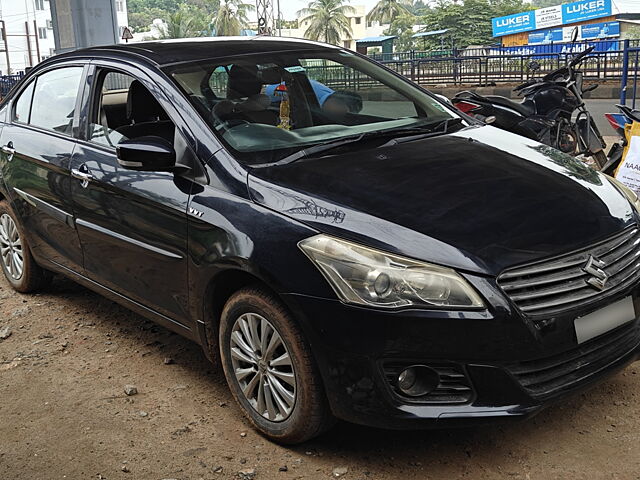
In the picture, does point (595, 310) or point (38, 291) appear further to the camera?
point (38, 291)

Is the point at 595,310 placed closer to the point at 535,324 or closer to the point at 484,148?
the point at 535,324

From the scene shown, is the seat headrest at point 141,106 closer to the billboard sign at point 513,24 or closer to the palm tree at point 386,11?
the billboard sign at point 513,24

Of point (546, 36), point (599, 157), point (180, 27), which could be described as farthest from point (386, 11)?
point (599, 157)

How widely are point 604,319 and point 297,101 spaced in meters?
1.94

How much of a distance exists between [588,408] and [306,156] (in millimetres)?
1666

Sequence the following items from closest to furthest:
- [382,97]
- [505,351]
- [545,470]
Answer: [505,351], [545,470], [382,97]

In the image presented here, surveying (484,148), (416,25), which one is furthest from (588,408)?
(416,25)

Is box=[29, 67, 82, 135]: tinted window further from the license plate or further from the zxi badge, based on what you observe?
the license plate

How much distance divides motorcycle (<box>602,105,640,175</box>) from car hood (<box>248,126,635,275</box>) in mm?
2512

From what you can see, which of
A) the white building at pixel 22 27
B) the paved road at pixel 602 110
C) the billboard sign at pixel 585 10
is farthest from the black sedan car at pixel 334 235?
the white building at pixel 22 27

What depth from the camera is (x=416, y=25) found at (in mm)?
104562

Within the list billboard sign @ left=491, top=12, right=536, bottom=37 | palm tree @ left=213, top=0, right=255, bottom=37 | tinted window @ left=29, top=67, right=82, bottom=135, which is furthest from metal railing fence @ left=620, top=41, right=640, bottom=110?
palm tree @ left=213, top=0, right=255, bottom=37

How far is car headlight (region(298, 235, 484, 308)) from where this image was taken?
9.39ft

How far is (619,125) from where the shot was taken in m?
6.40
